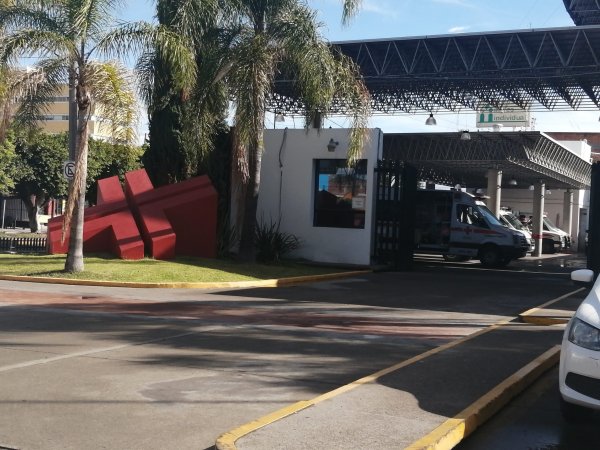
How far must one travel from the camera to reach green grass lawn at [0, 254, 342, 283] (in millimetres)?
17859

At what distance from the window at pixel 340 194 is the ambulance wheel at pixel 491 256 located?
6498 millimetres

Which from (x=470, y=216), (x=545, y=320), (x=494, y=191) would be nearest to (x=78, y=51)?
(x=545, y=320)

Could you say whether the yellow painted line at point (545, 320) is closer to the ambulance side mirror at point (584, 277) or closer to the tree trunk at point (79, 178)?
the ambulance side mirror at point (584, 277)

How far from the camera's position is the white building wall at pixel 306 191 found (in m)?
24.4

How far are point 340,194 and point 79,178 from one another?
9982 millimetres

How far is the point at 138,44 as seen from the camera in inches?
718

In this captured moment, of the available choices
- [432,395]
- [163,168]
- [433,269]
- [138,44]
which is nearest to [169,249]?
[163,168]

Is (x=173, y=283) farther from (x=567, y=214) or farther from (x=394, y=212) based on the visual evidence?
(x=567, y=214)

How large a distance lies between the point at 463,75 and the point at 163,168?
14.5 m

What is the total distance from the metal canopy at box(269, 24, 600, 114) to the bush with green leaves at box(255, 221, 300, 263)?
17.6 ft

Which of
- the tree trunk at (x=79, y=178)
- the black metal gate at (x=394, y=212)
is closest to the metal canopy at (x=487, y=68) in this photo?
the black metal gate at (x=394, y=212)

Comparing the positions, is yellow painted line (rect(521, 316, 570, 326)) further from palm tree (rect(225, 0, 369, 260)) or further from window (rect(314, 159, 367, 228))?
window (rect(314, 159, 367, 228))

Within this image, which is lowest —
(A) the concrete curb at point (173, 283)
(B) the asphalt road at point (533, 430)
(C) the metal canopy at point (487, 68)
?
(B) the asphalt road at point (533, 430)

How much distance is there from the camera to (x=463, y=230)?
28359 mm
